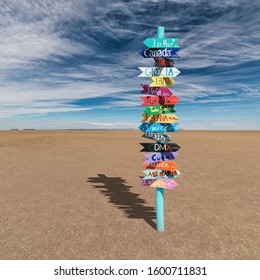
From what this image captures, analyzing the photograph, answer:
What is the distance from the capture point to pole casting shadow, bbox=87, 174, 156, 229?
7383 mm

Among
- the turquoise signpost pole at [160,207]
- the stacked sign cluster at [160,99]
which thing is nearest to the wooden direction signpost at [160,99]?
the stacked sign cluster at [160,99]

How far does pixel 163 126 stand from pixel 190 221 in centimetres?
330

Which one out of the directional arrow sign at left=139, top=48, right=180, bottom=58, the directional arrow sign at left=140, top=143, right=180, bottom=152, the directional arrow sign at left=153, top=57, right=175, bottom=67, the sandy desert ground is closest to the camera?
the sandy desert ground

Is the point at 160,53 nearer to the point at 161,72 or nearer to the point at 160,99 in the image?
the point at 161,72

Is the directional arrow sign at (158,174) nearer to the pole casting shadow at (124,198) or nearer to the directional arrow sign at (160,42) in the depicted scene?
the pole casting shadow at (124,198)

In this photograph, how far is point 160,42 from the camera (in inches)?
211

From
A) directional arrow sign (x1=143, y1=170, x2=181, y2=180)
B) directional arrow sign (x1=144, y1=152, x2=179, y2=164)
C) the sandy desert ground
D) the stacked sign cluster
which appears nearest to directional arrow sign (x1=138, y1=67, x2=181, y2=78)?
the stacked sign cluster

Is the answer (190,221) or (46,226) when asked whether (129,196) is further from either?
(46,226)

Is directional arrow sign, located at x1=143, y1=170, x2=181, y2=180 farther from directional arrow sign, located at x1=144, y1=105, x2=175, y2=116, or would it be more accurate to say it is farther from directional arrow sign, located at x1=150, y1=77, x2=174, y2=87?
directional arrow sign, located at x1=150, y1=77, x2=174, y2=87

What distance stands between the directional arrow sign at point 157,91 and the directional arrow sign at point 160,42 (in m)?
0.98

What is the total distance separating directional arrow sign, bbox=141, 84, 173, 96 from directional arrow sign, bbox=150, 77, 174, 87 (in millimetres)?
100

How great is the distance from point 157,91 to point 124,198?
5.26 m

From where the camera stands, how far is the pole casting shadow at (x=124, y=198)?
738 centimetres

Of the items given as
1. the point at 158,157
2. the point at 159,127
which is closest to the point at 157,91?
the point at 159,127
